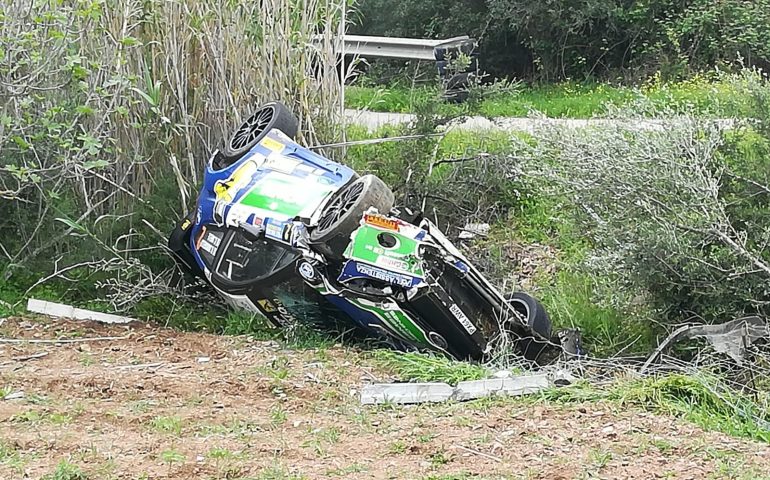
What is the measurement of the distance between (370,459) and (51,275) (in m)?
4.19

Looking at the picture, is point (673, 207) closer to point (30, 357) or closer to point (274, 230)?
point (274, 230)

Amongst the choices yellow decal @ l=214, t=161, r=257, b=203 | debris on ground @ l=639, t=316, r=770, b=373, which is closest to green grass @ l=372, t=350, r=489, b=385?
debris on ground @ l=639, t=316, r=770, b=373

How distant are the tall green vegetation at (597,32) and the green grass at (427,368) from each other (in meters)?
10.9

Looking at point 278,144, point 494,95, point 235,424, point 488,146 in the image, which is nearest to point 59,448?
point 235,424

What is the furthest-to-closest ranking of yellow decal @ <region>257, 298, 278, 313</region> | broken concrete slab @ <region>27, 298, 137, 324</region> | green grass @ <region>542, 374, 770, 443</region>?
1. broken concrete slab @ <region>27, 298, 137, 324</region>
2. yellow decal @ <region>257, 298, 278, 313</region>
3. green grass @ <region>542, 374, 770, 443</region>

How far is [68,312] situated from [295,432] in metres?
3.34

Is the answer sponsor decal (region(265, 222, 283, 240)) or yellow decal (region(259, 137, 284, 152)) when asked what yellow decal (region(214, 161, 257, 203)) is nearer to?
yellow decal (region(259, 137, 284, 152))

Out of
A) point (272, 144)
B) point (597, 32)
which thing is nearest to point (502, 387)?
point (272, 144)

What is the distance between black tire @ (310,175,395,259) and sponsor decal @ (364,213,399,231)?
0.26ft

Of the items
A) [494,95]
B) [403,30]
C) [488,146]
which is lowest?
[403,30]

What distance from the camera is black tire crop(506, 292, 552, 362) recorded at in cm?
625

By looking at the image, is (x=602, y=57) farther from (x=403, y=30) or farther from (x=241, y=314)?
(x=241, y=314)

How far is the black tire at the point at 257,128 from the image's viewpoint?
6887 millimetres

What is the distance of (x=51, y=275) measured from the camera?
755 centimetres
